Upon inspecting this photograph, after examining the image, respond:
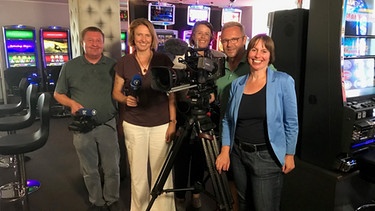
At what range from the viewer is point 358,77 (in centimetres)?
202

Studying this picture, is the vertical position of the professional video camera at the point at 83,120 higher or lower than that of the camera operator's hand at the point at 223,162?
higher

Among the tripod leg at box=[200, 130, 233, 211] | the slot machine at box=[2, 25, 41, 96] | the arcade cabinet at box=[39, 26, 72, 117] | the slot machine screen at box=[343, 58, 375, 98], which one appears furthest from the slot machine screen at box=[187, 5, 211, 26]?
the tripod leg at box=[200, 130, 233, 211]

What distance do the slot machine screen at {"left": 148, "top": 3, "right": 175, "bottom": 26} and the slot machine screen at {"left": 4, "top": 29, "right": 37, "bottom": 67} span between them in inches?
100

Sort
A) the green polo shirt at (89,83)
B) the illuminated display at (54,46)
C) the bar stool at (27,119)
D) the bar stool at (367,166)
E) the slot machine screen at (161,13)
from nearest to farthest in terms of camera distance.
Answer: the bar stool at (367,166) < the green polo shirt at (89,83) < the bar stool at (27,119) < the slot machine screen at (161,13) < the illuminated display at (54,46)

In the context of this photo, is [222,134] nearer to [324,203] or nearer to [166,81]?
[166,81]

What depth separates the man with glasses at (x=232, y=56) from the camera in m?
1.77

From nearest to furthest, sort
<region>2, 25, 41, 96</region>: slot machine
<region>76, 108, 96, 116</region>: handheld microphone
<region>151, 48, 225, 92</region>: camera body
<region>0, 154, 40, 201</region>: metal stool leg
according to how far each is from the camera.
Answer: <region>151, 48, 225, 92</region>: camera body
<region>76, 108, 96, 116</region>: handheld microphone
<region>0, 154, 40, 201</region>: metal stool leg
<region>2, 25, 41, 96</region>: slot machine

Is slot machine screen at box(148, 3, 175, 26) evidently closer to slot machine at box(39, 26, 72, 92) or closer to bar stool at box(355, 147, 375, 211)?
slot machine at box(39, 26, 72, 92)

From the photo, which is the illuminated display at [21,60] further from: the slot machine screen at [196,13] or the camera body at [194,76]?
the camera body at [194,76]

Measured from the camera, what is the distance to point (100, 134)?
7.07 feet

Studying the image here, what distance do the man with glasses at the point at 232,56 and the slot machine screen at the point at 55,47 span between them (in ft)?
18.3

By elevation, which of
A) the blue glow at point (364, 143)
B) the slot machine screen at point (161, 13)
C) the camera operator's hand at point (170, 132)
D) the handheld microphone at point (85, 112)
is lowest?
the blue glow at point (364, 143)

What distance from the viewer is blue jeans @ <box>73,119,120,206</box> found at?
2.13m

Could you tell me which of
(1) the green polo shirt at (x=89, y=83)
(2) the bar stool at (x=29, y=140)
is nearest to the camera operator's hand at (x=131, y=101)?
(1) the green polo shirt at (x=89, y=83)
